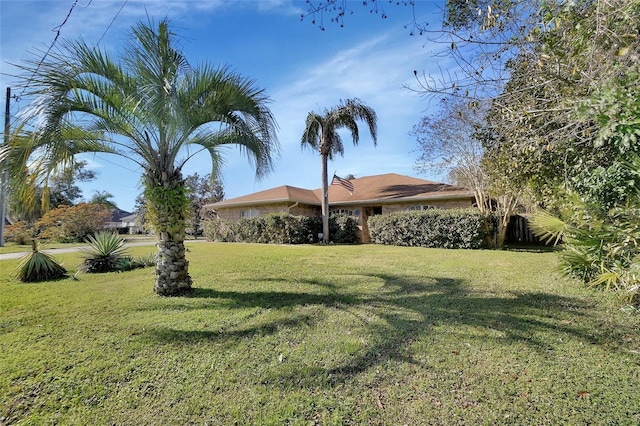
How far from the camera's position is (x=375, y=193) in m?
23.0

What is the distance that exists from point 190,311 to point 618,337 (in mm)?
7220

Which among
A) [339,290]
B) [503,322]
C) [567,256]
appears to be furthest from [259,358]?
[567,256]

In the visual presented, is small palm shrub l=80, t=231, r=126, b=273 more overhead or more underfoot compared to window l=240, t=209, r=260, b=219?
more underfoot

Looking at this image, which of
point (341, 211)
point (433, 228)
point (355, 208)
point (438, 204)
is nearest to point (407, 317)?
point (433, 228)

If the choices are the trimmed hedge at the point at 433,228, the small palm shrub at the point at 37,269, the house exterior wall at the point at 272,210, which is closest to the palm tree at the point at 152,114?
the small palm shrub at the point at 37,269

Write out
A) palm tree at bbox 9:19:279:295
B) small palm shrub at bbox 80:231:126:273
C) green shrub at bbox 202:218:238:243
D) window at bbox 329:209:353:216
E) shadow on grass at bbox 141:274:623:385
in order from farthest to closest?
green shrub at bbox 202:218:238:243, window at bbox 329:209:353:216, small palm shrub at bbox 80:231:126:273, palm tree at bbox 9:19:279:295, shadow on grass at bbox 141:274:623:385

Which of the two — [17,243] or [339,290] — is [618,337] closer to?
[339,290]

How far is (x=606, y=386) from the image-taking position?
342 cm

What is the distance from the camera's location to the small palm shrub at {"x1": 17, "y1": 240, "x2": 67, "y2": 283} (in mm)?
9156

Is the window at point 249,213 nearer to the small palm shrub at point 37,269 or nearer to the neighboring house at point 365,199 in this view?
the neighboring house at point 365,199

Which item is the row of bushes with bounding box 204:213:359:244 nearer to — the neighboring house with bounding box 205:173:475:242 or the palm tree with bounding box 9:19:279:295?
the neighboring house with bounding box 205:173:475:242

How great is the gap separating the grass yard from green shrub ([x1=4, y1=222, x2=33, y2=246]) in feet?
64.6

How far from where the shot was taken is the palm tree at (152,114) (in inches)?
230

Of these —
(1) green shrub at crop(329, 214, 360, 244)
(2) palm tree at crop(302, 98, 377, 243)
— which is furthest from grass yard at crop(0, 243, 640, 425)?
(2) palm tree at crop(302, 98, 377, 243)
